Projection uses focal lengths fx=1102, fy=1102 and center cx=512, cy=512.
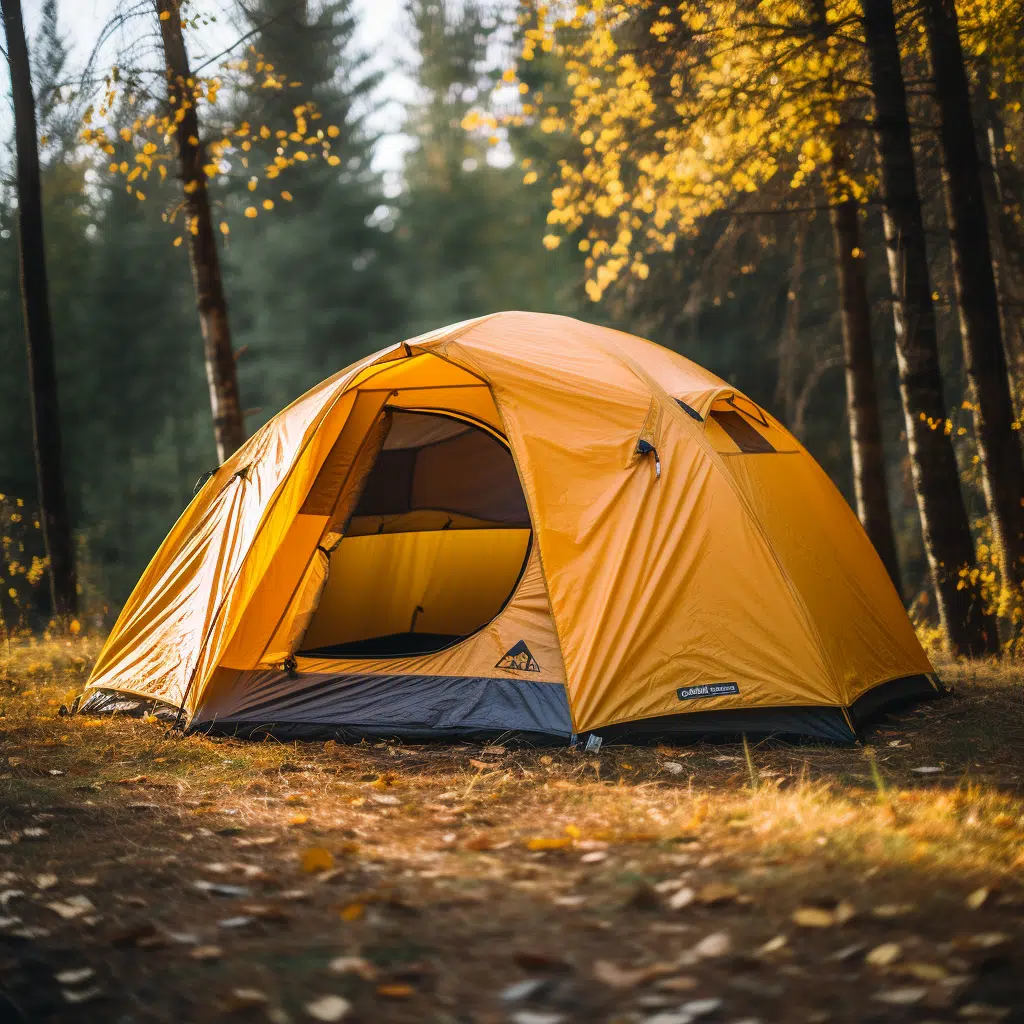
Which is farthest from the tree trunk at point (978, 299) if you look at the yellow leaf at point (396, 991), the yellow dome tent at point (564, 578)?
the yellow leaf at point (396, 991)

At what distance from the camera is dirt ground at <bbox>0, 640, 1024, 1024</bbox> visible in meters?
2.37

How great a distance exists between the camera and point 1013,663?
22.6ft

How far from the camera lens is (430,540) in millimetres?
7383

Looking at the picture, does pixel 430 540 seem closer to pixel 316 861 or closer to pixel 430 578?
pixel 430 578

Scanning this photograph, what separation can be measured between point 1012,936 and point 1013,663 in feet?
15.9

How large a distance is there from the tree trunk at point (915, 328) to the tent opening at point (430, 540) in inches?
102

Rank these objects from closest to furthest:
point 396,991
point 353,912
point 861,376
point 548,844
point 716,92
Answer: point 396,991 → point 353,912 → point 548,844 → point 716,92 → point 861,376

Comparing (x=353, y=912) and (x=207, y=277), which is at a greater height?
(x=207, y=277)

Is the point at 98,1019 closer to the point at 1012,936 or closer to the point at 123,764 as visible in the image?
the point at 1012,936

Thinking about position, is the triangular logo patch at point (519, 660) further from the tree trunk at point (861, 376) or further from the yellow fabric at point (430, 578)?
the tree trunk at point (861, 376)

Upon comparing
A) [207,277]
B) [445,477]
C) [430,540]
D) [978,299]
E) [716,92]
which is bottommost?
[430,540]

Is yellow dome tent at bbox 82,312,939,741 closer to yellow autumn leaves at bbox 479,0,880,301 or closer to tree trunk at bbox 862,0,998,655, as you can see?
tree trunk at bbox 862,0,998,655

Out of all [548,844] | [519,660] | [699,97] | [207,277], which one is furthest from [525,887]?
[207,277]

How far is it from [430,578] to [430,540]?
25 centimetres
